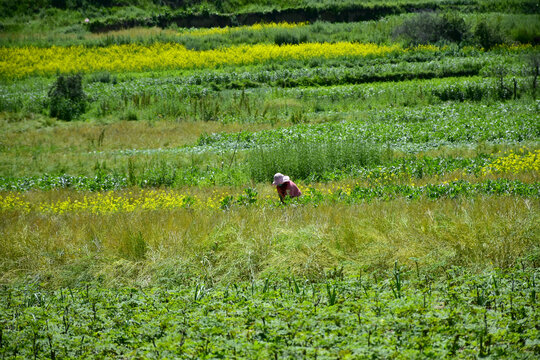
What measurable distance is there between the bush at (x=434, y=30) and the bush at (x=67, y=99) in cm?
2531

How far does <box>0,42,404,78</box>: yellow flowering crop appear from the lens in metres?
37.8

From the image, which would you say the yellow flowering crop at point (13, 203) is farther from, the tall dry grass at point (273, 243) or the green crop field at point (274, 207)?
the tall dry grass at point (273, 243)

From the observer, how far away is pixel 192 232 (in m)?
8.44

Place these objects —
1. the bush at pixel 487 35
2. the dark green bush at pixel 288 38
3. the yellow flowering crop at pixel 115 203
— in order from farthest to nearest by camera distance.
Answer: the dark green bush at pixel 288 38, the bush at pixel 487 35, the yellow flowering crop at pixel 115 203

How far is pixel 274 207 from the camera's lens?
33.1ft

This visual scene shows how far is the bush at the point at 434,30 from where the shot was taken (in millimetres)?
41781

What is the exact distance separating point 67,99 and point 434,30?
94.4 ft

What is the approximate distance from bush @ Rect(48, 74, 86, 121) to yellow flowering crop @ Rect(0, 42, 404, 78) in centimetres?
869

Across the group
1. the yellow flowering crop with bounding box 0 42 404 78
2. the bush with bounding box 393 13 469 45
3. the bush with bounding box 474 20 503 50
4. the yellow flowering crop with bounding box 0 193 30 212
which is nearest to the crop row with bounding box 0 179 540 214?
the yellow flowering crop with bounding box 0 193 30 212

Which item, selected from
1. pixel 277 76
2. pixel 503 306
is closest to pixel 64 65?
pixel 277 76

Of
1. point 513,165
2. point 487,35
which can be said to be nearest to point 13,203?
point 513,165

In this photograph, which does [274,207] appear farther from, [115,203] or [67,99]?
[67,99]

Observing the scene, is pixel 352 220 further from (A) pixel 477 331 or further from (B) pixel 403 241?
(A) pixel 477 331

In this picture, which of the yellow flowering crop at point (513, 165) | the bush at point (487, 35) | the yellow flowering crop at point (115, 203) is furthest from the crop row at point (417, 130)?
the bush at point (487, 35)
